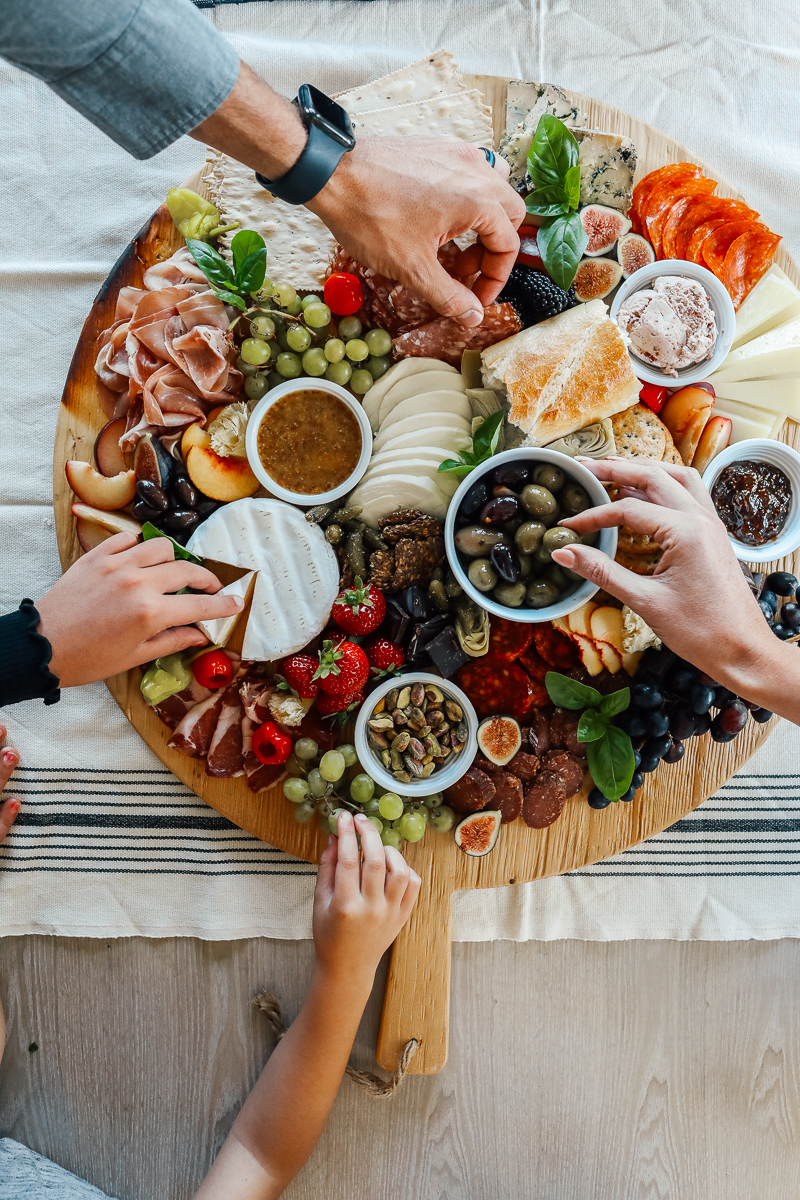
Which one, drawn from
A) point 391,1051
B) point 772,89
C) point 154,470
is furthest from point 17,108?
point 391,1051

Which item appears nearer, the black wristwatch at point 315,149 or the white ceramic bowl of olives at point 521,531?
the black wristwatch at point 315,149

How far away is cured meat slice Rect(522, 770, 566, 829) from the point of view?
1612mm

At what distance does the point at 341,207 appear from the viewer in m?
1.37

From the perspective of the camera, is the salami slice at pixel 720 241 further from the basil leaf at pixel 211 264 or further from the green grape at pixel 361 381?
the basil leaf at pixel 211 264

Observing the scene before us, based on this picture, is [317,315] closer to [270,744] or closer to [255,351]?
[255,351]

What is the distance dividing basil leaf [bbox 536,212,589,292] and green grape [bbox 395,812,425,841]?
1.21 metres

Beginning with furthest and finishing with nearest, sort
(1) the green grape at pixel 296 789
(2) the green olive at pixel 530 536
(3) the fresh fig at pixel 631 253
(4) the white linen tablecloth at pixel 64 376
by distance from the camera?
(4) the white linen tablecloth at pixel 64 376 < (3) the fresh fig at pixel 631 253 < (1) the green grape at pixel 296 789 < (2) the green olive at pixel 530 536

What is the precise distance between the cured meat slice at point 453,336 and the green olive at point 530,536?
1.46ft

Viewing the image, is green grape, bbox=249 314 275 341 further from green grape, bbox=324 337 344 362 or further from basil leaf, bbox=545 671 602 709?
basil leaf, bbox=545 671 602 709

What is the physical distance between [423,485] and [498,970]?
1.29 metres

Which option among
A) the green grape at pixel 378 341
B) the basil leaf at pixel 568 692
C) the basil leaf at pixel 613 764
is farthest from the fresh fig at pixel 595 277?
the basil leaf at pixel 613 764

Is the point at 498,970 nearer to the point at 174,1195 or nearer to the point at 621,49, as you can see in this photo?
the point at 174,1195

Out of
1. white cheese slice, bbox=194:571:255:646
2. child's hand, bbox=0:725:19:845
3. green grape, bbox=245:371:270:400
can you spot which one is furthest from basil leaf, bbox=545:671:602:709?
child's hand, bbox=0:725:19:845

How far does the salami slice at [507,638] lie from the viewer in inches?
63.6
